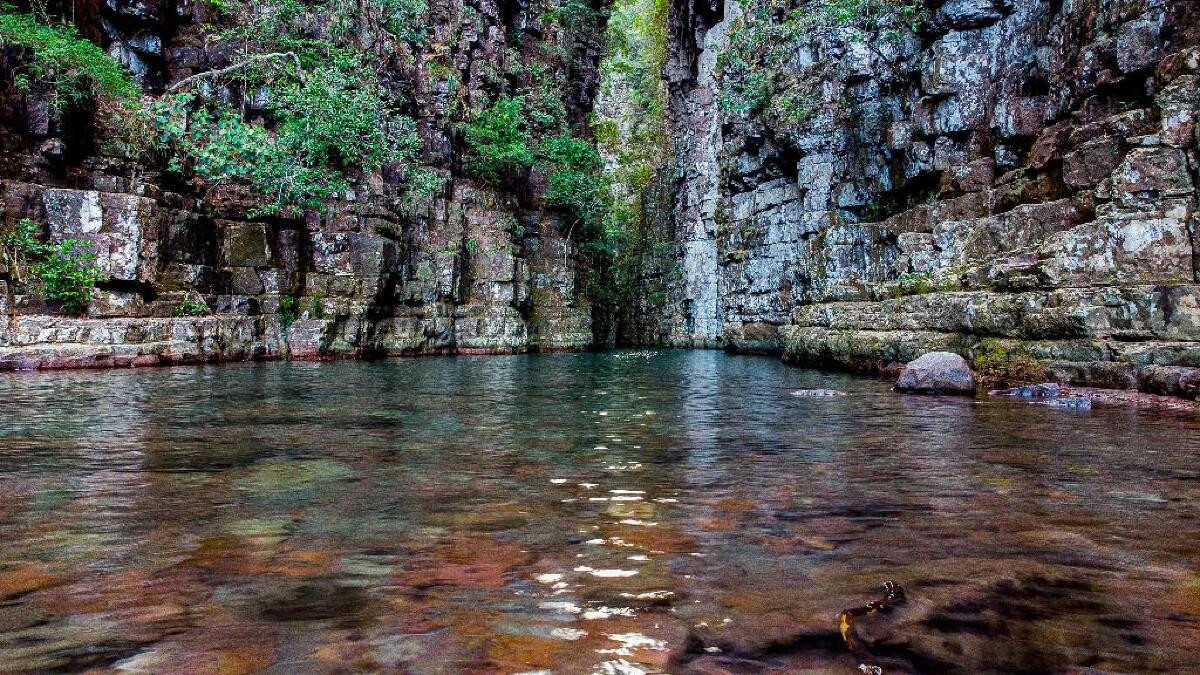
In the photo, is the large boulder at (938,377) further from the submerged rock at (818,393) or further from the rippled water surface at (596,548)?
the rippled water surface at (596,548)

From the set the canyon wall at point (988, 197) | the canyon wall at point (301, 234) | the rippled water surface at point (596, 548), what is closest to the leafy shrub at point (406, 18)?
the canyon wall at point (301, 234)

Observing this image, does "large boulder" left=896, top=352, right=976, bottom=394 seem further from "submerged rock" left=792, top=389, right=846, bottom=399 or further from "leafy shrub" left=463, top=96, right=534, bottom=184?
"leafy shrub" left=463, top=96, right=534, bottom=184

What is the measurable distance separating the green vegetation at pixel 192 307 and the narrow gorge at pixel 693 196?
35 cm

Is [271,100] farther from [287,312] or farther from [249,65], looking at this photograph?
[287,312]

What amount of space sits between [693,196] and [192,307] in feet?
A: 110

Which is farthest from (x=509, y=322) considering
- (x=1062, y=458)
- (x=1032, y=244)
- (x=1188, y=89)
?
(x=1062, y=458)

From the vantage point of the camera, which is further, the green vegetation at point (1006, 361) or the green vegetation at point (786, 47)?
the green vegetation at point (786, 47)

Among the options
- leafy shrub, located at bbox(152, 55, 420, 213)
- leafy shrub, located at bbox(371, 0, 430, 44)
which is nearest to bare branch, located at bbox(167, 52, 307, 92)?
leafy shrub, located at bbox(152, 55, 420, 213)

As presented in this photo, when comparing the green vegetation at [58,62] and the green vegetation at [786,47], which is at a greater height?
the green vegetation at [786,47]

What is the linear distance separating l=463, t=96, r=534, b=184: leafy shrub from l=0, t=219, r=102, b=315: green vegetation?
19.4 metres

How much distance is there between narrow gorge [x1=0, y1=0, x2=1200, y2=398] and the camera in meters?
10.6

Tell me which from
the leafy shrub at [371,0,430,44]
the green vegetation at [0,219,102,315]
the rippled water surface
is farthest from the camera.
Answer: the leafy shrub at [371,0,430,44]

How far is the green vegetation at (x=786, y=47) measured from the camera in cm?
2453

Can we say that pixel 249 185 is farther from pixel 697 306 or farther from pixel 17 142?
pixel 697 306
